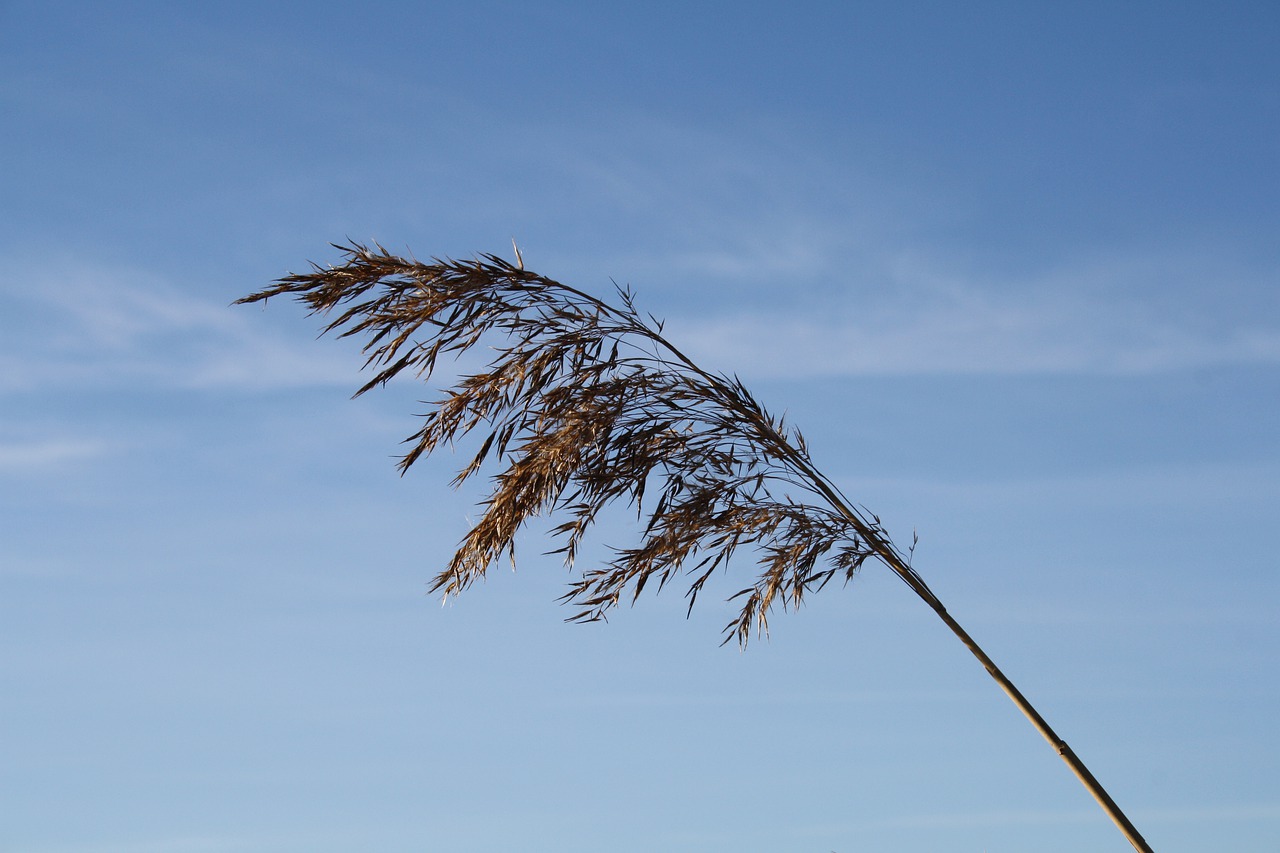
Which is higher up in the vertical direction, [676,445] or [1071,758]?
[676,445]

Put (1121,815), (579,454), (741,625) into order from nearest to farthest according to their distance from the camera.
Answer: (1121,815)
(579,454)
(741,625)

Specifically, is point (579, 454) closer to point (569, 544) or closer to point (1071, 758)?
point (569, 544)

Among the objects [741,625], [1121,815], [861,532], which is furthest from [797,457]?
[1121,815]

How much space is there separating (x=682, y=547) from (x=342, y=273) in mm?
1630

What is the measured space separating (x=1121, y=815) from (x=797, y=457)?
5.31 feet

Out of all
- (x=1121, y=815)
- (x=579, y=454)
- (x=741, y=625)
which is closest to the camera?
(x=1121, y=815)

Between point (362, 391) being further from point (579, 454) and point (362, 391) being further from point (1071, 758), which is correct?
point (1071, 758)

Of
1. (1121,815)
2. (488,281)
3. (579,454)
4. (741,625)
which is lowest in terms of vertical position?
(1121,815)

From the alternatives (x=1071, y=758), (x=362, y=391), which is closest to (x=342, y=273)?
(x=362, y=391)

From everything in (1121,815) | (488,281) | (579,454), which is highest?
(488,281)

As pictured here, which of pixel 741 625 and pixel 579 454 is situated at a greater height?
pixel 579 454

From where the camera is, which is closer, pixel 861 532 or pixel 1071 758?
pixel 1071 758

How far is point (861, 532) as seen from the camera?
16.8 feet

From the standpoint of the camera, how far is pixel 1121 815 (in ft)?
15.4
